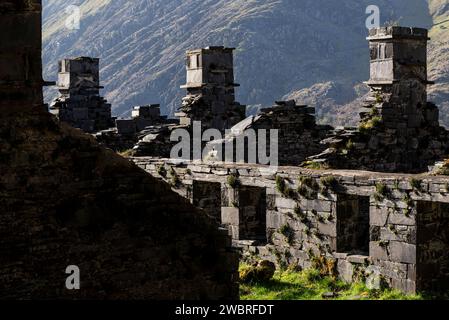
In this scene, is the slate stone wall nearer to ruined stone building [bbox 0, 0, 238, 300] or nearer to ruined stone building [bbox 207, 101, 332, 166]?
ruined stone building [bbox 207, 101, 332, 166]

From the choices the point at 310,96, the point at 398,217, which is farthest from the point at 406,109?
the point at 310,96

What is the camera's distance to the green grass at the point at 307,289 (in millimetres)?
16828

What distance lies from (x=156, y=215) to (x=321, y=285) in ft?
25.4

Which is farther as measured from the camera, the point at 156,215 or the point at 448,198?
the point at 448,198

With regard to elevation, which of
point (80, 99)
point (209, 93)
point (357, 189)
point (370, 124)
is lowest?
point (357, 189)

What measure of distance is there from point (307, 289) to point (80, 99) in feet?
61.5

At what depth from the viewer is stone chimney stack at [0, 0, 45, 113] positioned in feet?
32.7

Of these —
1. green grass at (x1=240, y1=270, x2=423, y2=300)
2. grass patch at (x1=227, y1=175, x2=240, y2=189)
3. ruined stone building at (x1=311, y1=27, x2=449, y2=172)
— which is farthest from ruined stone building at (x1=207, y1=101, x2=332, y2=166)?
green grass at (x1=240, y1=270, x2=423, y2=300)

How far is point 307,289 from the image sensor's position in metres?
17.5

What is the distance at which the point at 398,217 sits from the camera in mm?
16719

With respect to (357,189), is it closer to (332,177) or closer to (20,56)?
(332,177)

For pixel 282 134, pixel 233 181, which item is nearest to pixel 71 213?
pixel 233 181

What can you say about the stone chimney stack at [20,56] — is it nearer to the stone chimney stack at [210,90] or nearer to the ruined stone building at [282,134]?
the ruined stone building at [282,134]
